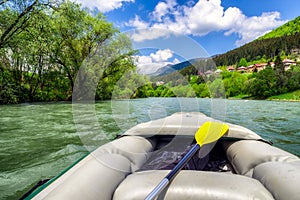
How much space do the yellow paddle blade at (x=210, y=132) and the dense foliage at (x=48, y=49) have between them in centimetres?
121

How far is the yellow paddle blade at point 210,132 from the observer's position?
224 cm

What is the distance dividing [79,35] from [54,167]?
1419 cm

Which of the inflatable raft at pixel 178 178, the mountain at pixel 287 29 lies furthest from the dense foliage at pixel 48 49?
the mountain at pixel 287 29

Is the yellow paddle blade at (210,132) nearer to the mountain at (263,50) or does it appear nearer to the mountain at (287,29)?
the mountain at (263,50)

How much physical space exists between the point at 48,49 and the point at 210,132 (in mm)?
11805

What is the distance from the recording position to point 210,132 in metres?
2.32

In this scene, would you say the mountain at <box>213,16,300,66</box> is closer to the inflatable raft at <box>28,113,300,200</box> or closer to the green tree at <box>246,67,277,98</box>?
the green tree at <box>246,67,277,98</box>

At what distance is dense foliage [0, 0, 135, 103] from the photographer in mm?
9695

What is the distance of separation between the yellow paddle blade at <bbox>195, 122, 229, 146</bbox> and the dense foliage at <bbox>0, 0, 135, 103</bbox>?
47.8 inches

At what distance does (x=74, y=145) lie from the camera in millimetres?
4012

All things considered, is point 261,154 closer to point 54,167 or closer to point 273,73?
point 54,167

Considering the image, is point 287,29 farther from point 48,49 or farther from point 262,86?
point 48,49

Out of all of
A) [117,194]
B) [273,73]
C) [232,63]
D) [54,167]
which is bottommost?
[54,167]

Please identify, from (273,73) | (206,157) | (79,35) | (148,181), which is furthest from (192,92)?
(273,73)
